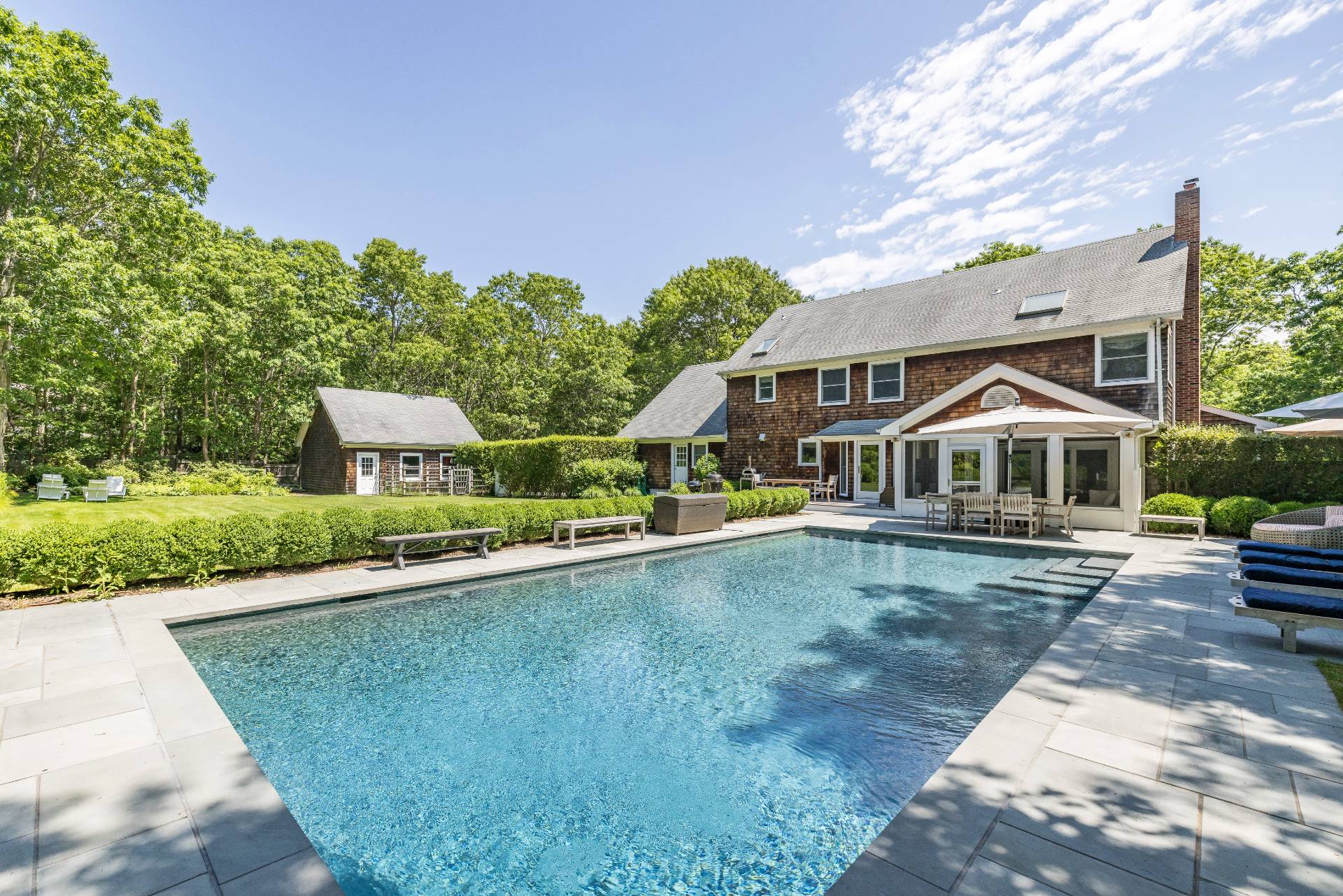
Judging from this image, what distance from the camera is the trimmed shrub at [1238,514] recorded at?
38.3ft

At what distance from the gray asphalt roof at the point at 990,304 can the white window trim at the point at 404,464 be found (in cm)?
1531

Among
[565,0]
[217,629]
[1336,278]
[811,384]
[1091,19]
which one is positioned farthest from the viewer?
[1336,278]

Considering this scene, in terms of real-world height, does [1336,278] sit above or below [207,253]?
below

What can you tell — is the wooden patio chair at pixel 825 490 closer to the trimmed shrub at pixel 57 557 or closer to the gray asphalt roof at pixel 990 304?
the gray asphalt roof at pixel 990 304

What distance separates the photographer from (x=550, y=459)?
20703 mm

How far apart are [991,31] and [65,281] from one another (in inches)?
953

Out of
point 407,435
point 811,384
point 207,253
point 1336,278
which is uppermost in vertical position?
point 207,253

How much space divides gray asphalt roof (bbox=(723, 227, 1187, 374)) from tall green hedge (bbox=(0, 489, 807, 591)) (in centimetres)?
1480

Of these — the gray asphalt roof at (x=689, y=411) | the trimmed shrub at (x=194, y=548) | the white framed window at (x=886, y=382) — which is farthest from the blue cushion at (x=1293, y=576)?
the gray asphalt roof at (x=689, y=411)

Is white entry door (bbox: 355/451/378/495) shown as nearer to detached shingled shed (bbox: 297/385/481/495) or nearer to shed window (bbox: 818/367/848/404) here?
detached shingled shed (bbox: 297/385/481/495)

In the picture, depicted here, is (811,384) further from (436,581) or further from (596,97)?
(436,581)

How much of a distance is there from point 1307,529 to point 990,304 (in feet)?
42.8

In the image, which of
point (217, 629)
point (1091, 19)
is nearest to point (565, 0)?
point (1091, 19)

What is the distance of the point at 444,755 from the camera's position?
12.5 feet
